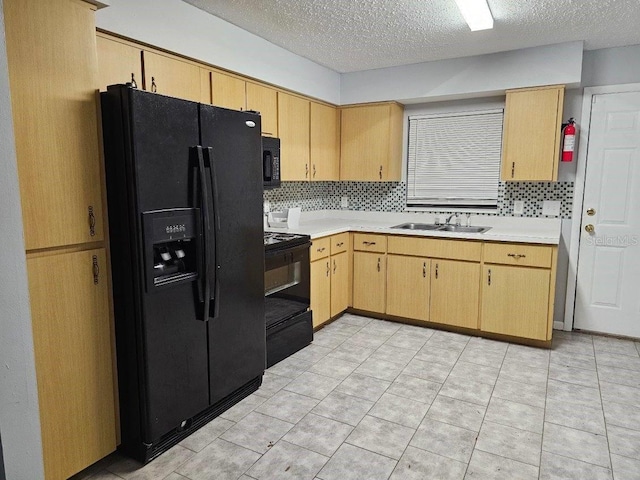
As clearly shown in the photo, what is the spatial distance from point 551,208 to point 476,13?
1.94 m

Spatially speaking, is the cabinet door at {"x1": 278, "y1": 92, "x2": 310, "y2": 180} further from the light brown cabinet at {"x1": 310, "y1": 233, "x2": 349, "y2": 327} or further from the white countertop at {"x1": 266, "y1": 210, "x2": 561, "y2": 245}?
the light brown cabinet at {"x1": 310, "y1": 233, "x2": 349, "y2": 327}

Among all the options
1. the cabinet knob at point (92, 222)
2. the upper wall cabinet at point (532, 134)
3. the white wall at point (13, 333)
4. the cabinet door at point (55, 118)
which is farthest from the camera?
the upper wall cabinet at point (532, 134)

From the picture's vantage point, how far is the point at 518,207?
390 cm

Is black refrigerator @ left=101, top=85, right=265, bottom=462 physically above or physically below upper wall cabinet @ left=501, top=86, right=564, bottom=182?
below

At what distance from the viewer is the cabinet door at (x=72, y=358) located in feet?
5.48

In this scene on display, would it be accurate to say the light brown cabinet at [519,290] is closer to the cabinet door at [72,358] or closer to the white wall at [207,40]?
the white wall at [207,40]

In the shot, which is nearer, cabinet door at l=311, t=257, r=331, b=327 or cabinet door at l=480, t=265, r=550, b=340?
cabinet door at l=480, t=265, r=550, b=340

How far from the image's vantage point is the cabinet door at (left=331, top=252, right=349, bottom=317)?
12.7 feet

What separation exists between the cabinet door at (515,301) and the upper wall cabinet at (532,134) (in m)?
0.81

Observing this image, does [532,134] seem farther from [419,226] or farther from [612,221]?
[419,226]

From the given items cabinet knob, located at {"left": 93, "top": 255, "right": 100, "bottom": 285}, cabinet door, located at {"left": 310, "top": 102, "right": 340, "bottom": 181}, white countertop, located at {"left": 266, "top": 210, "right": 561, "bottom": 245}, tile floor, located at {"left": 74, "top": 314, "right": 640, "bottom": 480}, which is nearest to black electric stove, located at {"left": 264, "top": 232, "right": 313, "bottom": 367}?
tile floor, located at {"left": 74, "top": 314, "right": 640, "bottom": 480}

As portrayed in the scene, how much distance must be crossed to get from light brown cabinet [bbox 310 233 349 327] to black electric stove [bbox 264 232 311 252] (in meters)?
0.24

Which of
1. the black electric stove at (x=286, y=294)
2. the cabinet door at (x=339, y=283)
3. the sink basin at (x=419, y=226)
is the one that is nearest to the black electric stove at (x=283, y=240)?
the black electric stove at (x=286, y=294)

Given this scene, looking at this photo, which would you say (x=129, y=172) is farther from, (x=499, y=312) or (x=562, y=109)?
(x=562, y=109)
